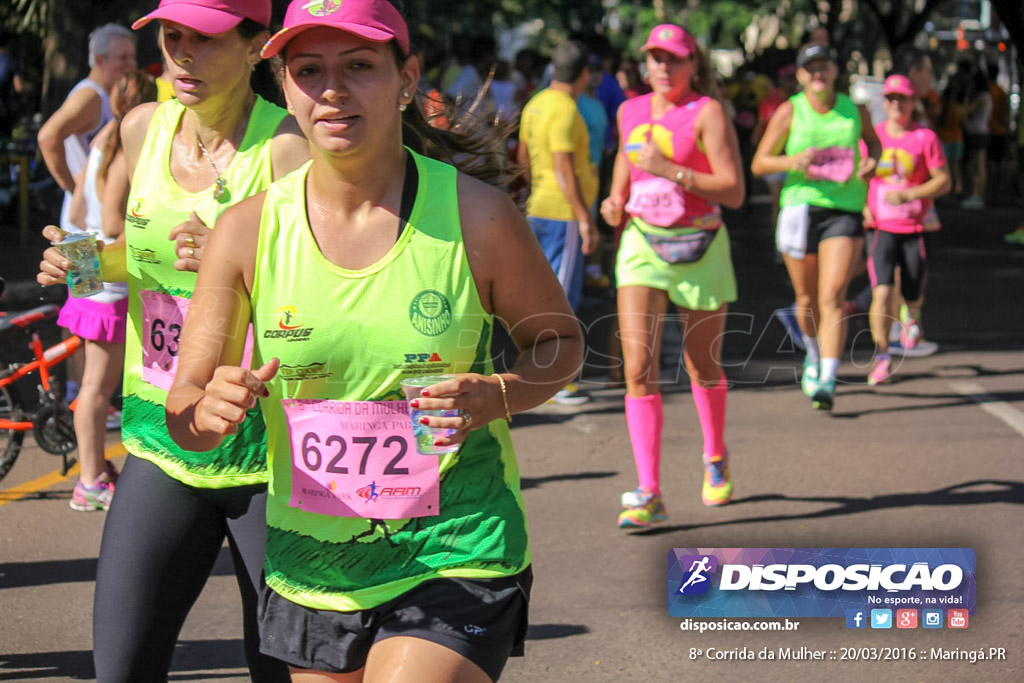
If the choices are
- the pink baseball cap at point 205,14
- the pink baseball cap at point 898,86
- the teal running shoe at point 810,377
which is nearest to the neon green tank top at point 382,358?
the pink baseball cap at point 205,14

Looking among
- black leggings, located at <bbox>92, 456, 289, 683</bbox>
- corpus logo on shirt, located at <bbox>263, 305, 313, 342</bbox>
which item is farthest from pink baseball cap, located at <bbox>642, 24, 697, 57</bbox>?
corpus logo on shirt, located at <bbox>263, 305, 313, 342</bbox>

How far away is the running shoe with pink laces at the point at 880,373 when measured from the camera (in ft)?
30.1

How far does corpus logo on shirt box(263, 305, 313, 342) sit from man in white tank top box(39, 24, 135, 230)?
531 centimetres

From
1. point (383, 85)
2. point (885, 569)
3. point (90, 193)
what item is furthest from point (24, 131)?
point (383, 85)

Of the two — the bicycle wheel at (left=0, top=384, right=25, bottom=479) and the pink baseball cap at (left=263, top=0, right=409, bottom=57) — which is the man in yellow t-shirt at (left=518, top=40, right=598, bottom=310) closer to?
the bicycle wheel at (left=0, top=384, right=25, bottom=479)

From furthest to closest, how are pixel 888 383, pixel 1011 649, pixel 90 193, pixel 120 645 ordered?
pixel 888 383
pixel 90 193
pixel 1011 649
pixel 120 645

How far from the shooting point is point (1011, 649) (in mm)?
4602

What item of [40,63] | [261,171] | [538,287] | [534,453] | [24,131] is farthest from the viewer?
[40,63]

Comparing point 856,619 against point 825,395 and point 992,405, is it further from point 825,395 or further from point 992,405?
point 992,405

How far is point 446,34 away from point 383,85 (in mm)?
39755

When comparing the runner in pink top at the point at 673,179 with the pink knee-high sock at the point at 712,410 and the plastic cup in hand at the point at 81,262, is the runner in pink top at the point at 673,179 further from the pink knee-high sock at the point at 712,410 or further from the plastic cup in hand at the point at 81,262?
the plastic cup in hand at the point at 81,262

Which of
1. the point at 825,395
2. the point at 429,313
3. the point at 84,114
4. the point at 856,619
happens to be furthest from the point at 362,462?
the point at 825,395

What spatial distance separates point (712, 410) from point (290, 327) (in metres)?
3.81

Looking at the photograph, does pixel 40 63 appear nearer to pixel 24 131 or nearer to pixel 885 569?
pixel 24 131
